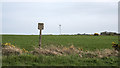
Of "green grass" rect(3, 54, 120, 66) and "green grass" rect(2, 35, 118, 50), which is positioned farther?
"green grass" rect(2, 35, 118, 50)

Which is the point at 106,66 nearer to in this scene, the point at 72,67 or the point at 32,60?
the point at 72,67

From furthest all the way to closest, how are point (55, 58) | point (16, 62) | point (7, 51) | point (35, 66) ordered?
point (7, 51) → point (55, 58) → point (16, 62) → point (35, 66)

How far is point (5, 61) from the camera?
6852 mm

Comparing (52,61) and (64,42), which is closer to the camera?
(52,61)

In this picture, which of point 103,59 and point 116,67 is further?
point 103,59

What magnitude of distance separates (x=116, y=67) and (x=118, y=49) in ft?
10.1

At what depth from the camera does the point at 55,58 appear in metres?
7.08

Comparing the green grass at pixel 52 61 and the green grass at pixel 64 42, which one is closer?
the green grass at pixel 52 61

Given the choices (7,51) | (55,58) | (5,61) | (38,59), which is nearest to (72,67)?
(55,58)

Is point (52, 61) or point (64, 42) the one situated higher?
point (64, 42)

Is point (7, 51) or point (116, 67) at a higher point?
point (7, 51)

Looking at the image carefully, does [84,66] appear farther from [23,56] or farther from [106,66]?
[23,56]

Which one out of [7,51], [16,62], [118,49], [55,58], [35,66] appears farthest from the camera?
[118,49]

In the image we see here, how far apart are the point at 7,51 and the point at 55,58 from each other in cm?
264
